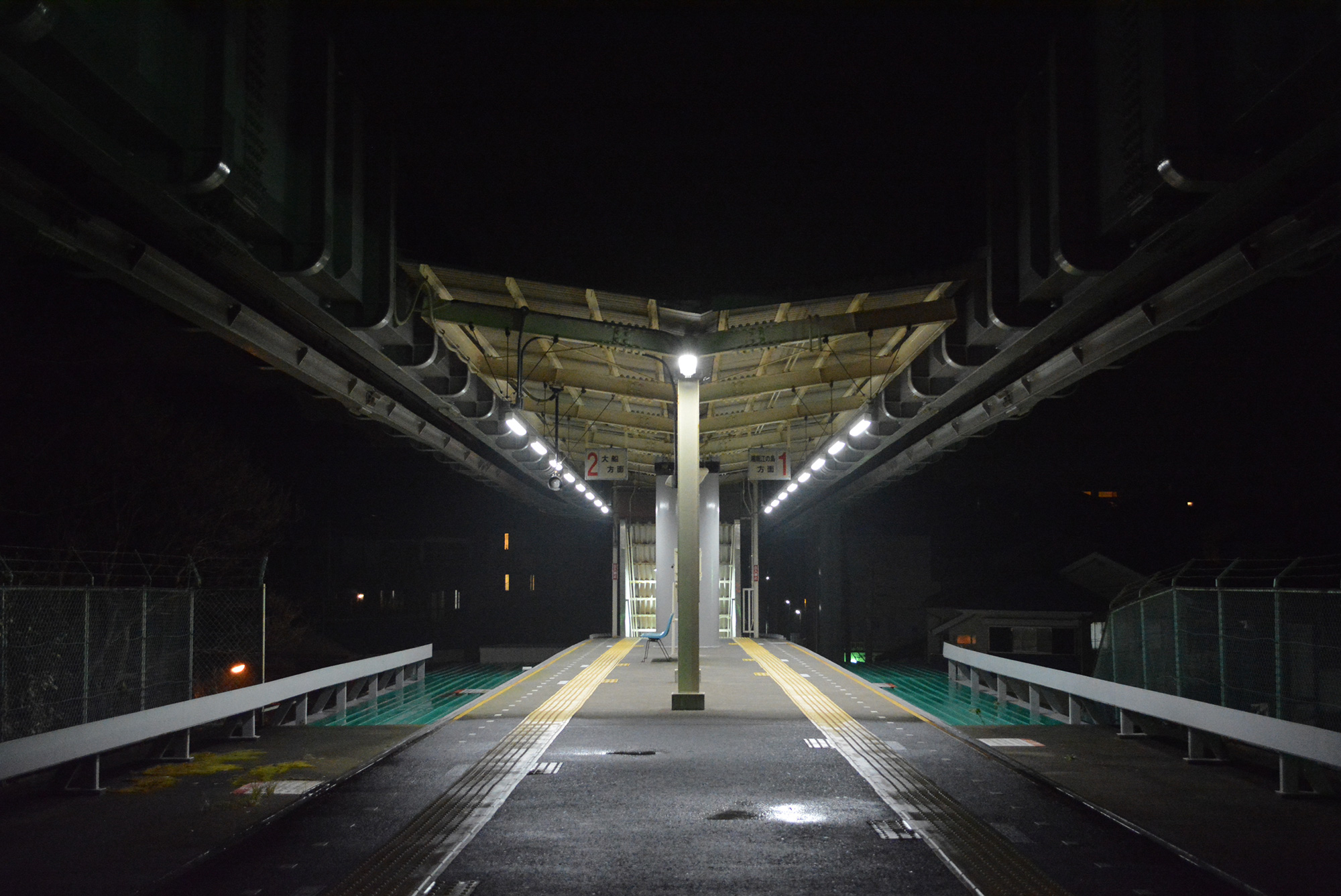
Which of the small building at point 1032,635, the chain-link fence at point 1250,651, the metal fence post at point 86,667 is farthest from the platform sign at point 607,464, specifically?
the small building at point 1032,635

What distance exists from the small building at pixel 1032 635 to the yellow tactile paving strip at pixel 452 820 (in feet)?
83.1

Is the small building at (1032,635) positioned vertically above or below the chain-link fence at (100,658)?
below

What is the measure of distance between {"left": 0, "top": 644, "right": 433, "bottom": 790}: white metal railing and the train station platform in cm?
159

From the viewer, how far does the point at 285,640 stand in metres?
31.8

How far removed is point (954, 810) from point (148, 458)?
80.9 ft

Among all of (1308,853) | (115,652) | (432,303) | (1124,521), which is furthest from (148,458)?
(1124,521)

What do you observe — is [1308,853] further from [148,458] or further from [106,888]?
[148,458]

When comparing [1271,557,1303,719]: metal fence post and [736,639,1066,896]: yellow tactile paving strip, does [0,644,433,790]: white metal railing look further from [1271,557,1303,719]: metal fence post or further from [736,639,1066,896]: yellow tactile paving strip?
[1271,557,1303,719]: metal fence post

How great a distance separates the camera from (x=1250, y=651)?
8.82 metres

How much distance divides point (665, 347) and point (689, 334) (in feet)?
1.30

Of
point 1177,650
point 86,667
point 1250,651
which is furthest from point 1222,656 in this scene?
point 86,667

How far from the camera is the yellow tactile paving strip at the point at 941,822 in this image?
506 centimetres

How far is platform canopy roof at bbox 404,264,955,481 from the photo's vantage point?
1108 centimetres

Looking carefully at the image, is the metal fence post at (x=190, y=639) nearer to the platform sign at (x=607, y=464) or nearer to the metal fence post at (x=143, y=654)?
the metal fence post at (x=143, y=654)
